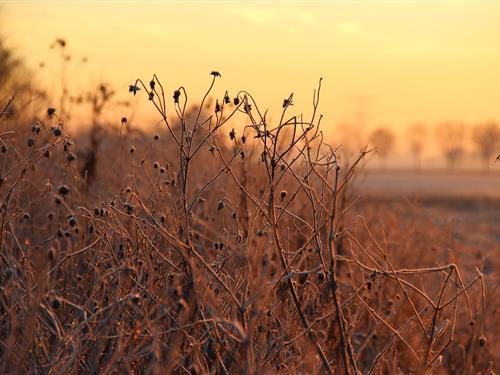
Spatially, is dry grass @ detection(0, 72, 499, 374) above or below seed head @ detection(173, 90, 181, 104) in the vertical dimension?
below

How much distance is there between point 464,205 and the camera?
19031mm

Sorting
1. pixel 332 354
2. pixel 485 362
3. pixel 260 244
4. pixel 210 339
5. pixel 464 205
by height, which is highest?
pixel 260 244

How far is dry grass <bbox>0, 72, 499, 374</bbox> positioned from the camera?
8.76 ft

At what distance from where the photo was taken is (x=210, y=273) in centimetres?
319

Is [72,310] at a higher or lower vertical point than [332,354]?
higher

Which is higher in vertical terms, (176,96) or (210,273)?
(176,96)

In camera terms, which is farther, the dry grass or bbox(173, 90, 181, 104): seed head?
bbox(173, 90, 181, 104): seed head

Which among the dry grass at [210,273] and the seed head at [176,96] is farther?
the seed head at [176,96]

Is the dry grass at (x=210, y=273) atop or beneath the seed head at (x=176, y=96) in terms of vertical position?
beneath

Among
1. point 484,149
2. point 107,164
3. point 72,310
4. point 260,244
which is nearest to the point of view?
point 260,244

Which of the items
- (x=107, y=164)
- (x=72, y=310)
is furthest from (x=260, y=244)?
(x=107, y=164)

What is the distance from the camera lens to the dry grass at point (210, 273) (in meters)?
2.67

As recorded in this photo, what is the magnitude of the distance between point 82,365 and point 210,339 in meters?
0.48

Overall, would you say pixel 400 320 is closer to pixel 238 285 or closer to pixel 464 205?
pixel 238 285
